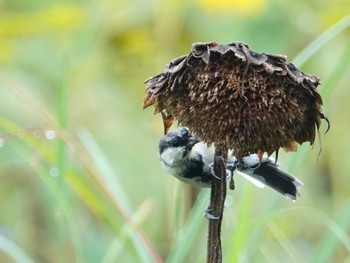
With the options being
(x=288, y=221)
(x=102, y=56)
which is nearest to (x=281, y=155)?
(x=288, y=221)

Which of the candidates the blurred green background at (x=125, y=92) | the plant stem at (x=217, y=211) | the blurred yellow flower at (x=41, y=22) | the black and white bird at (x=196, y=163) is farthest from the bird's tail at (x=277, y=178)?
the blurred yellow flower at (x=41, y=22)

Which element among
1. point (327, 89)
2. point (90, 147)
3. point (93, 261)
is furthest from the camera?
point (93, 261)

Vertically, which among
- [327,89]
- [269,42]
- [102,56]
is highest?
[269,42]

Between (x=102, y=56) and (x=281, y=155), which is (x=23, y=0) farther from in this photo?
(x=281, y=155)

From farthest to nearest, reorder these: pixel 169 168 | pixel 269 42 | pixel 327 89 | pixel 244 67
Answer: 1. pixel 269 42
2. pixel 327 89
3. pixel 169 168
4. pixel 244 67

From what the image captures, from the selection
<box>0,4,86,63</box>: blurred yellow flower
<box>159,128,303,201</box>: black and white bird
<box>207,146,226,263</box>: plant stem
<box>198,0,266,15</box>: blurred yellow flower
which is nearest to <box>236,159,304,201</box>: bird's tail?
<box>159,128,303,201</box>: black and white bird

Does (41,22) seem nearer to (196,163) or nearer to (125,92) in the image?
(125,92)

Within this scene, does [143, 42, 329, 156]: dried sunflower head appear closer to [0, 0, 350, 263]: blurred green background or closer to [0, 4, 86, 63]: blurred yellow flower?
[0, 0, 350, 263]: blurred green background
